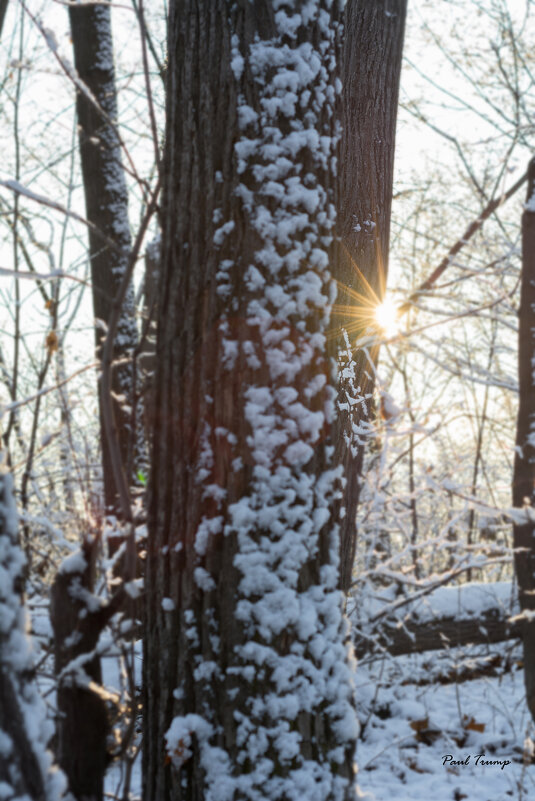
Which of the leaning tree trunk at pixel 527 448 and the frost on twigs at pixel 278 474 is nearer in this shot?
the frost on twigs at pixel 278 474

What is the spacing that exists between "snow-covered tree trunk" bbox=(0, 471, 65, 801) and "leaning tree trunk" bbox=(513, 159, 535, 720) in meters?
3.40

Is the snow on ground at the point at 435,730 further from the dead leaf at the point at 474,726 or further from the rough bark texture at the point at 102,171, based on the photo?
the rough bark texture at the point at 102,171

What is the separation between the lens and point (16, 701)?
3.31ft

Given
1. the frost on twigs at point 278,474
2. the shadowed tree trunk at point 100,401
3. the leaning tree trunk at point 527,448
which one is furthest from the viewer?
the leaning tree trunk at point 527,448

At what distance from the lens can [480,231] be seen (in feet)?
26.1

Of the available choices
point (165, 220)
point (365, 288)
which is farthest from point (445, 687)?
point (165, 220)

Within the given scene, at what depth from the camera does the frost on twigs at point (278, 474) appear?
128cm

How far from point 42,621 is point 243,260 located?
3.09 metres

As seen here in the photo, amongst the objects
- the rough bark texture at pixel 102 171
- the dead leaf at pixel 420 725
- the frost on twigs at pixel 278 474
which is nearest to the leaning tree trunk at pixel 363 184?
the frost on twigs at pixel 278 474

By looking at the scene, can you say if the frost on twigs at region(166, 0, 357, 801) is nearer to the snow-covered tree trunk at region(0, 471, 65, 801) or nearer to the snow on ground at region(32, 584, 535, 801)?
the snow-covered tree trunk at region(0, 471, 65, 801)

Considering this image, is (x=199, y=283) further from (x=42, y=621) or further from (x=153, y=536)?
(x=42, y=621)

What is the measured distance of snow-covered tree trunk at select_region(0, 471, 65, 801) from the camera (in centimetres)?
99

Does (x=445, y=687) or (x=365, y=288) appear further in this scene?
(x=445, y=687)

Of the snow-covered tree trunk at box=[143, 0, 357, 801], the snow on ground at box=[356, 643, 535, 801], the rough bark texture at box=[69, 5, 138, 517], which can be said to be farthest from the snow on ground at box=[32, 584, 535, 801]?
the rough bark texture at box=[69, 5, 138, 517]
